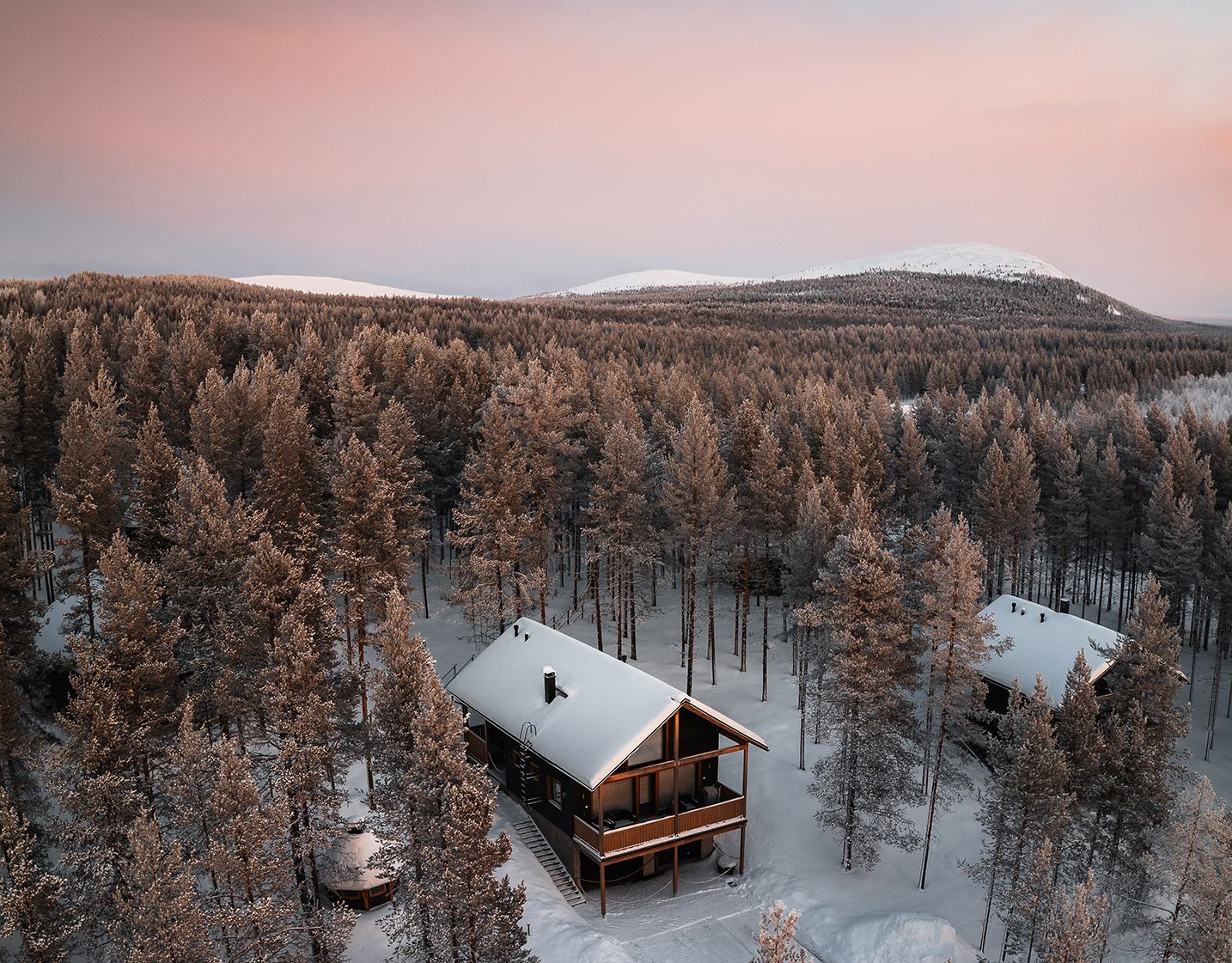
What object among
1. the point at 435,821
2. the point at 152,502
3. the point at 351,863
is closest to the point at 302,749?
the point at 435,821

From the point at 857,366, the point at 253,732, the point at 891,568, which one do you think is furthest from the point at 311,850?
the point at 857,366

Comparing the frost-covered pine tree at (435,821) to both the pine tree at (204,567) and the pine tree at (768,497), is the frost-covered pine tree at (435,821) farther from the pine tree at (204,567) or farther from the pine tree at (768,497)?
the pine tree at (768,497)

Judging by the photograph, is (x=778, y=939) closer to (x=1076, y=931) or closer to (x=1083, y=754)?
(x=1076, y=931)

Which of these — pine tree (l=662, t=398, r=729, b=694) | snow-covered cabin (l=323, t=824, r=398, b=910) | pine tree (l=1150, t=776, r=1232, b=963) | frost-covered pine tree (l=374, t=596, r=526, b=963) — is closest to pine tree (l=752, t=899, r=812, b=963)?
frost-covered pine tree (l=374, t=596, r=526, b=963)

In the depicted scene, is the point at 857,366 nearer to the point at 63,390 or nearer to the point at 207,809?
the point at 63,390

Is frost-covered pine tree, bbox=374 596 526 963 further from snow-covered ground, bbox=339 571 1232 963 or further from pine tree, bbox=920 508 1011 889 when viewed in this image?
pine tree, bbox=920 508 1011 889

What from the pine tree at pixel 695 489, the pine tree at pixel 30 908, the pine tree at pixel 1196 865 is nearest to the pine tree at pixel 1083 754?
the pine tree at pixel 1196 865
